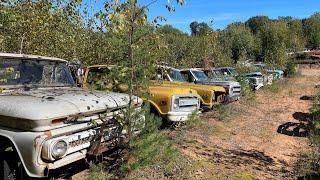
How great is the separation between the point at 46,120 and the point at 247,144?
204 inches

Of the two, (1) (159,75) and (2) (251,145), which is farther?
(1) (159,75)

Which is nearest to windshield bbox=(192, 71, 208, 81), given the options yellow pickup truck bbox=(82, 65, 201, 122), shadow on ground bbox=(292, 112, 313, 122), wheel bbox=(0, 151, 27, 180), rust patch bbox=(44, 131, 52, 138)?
shadow on ground bbox=(292, 112, 313, 122)

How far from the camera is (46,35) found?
12367mm

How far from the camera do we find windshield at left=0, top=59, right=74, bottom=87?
6.45 meters

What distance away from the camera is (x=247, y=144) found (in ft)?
29.9

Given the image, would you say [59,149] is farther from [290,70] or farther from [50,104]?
[290,70]

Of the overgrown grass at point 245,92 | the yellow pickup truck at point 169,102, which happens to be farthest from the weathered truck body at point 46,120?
the overgrown grass at point 245,92

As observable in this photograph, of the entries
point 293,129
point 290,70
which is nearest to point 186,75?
point 293,129

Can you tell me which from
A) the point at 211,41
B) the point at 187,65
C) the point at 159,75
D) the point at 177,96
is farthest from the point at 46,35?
the point at 211,41

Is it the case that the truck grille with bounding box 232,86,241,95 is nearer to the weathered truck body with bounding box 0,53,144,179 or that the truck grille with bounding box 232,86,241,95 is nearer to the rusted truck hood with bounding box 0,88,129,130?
the weathered truck body with bounding box 0,53,144,179

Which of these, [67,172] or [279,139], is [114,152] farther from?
[279,139]

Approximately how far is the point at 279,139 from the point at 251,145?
120 cm

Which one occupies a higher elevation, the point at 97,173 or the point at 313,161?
the point at 97,173

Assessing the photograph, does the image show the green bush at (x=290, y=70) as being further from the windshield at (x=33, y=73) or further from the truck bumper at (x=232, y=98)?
the windshield at (x=33, y=73)
